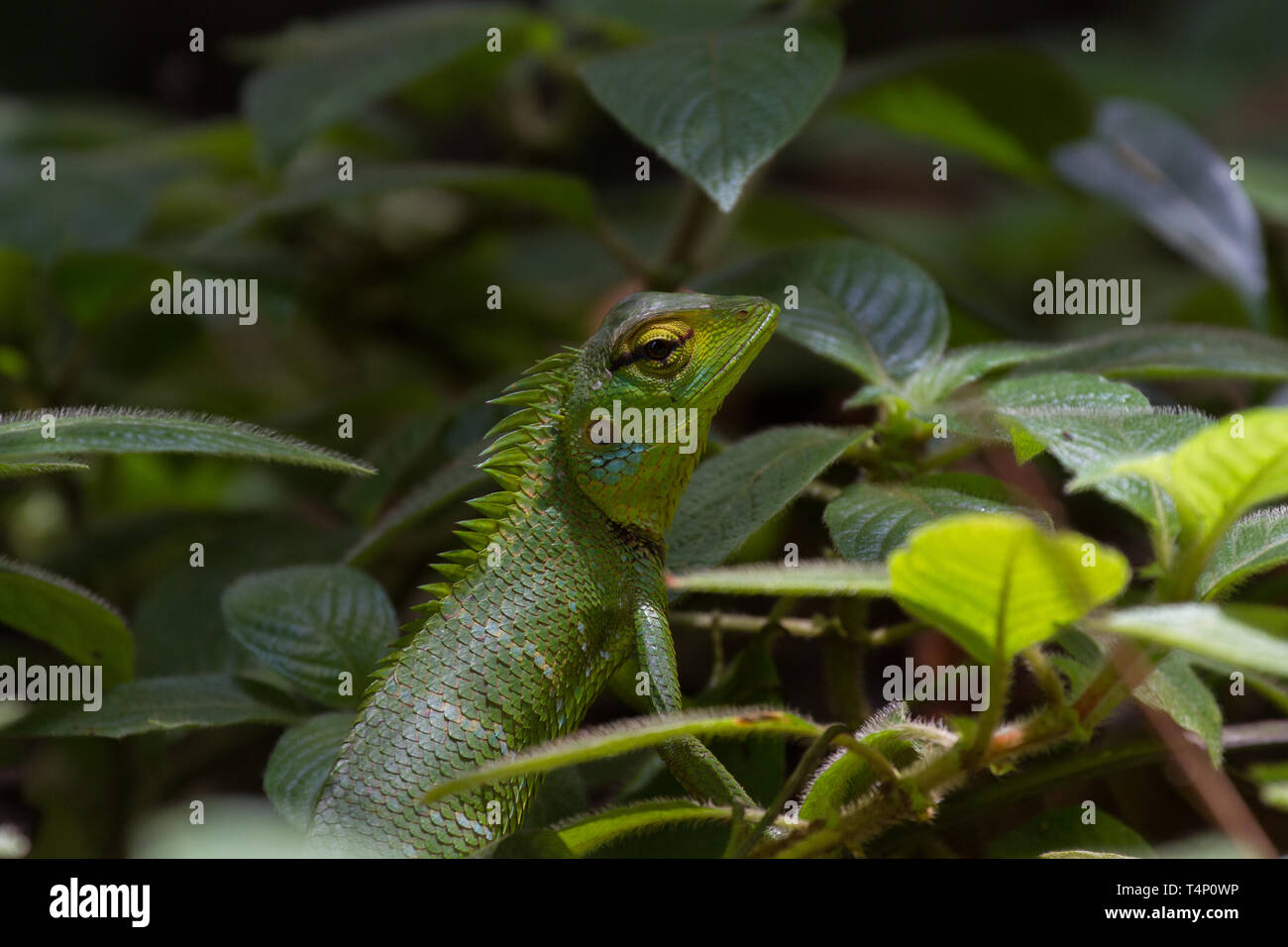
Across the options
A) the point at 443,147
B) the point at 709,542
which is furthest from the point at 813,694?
the point at 443,147

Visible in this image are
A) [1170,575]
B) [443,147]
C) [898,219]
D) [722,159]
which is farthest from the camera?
[443,147]

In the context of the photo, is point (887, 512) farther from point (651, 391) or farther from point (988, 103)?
point (988, 103)

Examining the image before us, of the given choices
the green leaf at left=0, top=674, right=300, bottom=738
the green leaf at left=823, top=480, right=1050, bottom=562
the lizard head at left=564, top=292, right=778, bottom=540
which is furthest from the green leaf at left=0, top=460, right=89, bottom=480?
the green leaf at left=823, top=480, right=1050, bottom=562

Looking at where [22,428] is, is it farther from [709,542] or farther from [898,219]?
[898,219]

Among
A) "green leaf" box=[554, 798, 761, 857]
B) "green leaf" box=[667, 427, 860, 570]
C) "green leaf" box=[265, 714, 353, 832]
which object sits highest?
"green leaf" box=[667, 427, 860, 570]

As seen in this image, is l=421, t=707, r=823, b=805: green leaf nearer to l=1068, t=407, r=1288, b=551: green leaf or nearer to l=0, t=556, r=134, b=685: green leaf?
l=1068, t=407, r=1288, b=551: green leaf

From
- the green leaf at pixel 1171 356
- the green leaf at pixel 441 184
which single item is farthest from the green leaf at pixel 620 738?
the green leaf at pixel 441 184
